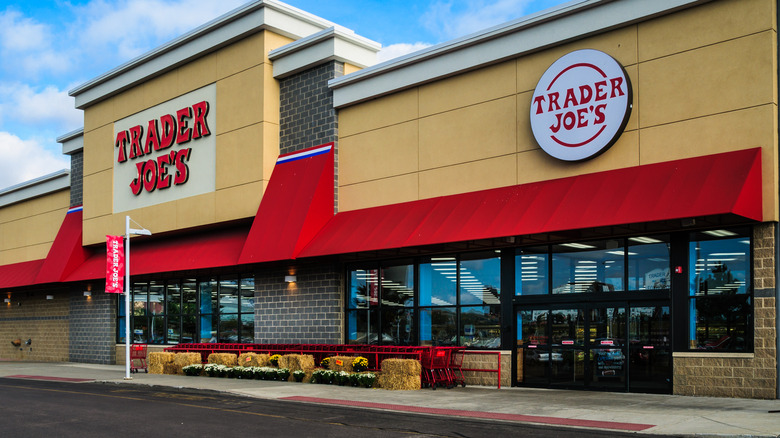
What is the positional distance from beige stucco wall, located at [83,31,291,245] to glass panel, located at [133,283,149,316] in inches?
115

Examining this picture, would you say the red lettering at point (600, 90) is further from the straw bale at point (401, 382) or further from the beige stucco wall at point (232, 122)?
the beige stucco wall at point (232, 122)

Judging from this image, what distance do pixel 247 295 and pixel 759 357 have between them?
17.8m

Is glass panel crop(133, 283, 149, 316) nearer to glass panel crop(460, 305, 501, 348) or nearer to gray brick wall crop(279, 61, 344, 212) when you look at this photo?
gray brick wall crop(279, 61, 344, 212)

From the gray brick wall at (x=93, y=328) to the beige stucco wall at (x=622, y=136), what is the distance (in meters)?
15.2

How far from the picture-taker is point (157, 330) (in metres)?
32.3

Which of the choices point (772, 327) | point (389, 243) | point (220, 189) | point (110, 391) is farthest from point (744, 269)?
point (220, 189)

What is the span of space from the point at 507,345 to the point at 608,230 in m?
4.38

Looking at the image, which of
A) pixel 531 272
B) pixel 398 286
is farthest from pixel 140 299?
pixel 531 272

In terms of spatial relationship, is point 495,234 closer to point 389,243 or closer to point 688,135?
point 389,243

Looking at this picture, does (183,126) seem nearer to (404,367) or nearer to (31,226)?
(404,367)

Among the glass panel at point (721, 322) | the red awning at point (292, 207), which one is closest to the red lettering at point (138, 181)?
the red awning at point (292, 207)

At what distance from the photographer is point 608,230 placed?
17.4m

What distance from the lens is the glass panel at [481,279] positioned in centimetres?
2042

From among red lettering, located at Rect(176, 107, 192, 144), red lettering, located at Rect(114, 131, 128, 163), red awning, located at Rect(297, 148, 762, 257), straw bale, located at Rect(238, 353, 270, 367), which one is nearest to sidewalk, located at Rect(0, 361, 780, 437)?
straw bale, located at Rect(238, 353, 270, 367)
